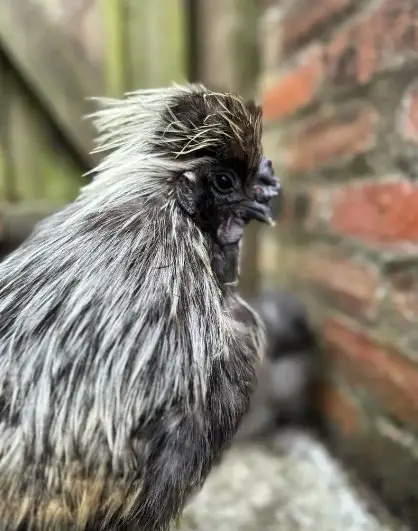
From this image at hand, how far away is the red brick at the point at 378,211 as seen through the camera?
1139 mm

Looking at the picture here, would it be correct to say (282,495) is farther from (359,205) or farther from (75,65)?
(75,65)

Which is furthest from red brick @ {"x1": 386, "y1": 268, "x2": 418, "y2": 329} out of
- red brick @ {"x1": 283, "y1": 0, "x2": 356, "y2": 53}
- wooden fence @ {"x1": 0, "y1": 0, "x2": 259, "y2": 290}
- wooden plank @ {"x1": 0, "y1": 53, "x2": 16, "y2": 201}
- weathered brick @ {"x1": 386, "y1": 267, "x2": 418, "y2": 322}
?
wooden plank @ {"x1": 0, "y1": 53, "x2": 16, "y2": 201}

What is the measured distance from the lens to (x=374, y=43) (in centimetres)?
121

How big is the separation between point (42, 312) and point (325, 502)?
0.89 meters

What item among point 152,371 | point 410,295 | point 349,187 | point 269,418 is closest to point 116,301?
point 152,371

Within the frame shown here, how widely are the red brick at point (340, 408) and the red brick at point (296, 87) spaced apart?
80 cm

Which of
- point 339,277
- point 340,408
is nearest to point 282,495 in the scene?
point 340,408

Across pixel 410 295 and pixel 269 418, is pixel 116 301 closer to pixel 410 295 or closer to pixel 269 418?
pixel 410 295

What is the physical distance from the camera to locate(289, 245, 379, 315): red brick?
131cm

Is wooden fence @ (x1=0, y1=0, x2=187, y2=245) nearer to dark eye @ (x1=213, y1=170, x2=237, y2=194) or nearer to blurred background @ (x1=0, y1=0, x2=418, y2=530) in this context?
blurred background @ (x1=0, y1=0, x2=418, y2=530)

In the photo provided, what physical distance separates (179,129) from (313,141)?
2.79 ft

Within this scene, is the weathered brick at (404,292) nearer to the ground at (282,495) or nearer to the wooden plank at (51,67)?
the ground at (282,495)

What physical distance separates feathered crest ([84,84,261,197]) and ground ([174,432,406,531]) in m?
0.73

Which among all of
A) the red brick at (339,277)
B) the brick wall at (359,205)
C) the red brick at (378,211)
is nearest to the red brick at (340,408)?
the brick wall at (359,205)
